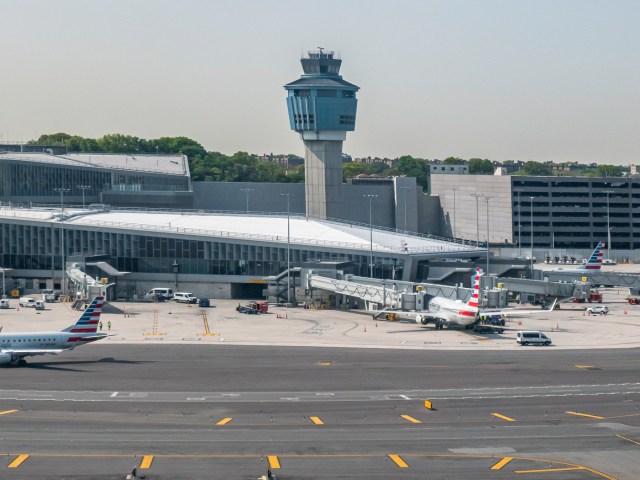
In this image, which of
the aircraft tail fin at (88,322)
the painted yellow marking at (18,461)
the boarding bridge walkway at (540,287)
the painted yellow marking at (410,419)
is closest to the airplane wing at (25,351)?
the aircraft tail fin at (88,322)

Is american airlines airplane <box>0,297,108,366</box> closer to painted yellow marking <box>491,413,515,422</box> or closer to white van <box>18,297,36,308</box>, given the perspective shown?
painted yellow marking <box>491,413,515,422</box>

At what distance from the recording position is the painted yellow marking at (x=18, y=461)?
58.7 meters

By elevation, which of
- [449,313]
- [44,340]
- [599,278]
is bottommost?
[449,313]

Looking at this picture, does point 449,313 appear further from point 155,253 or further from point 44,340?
point 155,253

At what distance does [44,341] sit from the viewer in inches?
3728

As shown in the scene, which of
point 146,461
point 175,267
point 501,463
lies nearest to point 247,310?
point 175,267

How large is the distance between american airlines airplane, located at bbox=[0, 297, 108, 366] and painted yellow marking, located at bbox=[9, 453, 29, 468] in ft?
111

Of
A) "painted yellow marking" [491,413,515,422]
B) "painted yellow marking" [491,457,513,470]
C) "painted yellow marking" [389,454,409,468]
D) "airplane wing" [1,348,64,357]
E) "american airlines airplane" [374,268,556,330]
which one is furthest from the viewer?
"american airlines airplane" [374,268,556,330]

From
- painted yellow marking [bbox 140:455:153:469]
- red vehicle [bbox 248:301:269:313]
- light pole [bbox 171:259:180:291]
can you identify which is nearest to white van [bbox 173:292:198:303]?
light pole [bbox 171:259:180:291]

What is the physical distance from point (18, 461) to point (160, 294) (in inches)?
3637

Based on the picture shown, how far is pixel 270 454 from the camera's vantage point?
2435 inches

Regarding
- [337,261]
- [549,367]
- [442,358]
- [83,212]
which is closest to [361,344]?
[442,358]

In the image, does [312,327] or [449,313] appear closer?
[449,313]

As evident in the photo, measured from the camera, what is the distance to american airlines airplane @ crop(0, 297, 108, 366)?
9388 cm
